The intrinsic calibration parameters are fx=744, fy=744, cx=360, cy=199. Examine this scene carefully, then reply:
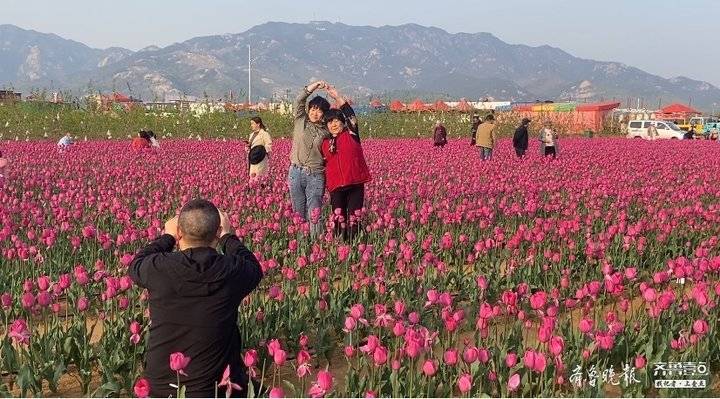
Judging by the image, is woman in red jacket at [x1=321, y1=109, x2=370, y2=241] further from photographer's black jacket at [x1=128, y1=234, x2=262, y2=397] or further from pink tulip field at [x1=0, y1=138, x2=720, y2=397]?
photographer's black jacket at [x1=128, y1=234, x2=262, y2=397]

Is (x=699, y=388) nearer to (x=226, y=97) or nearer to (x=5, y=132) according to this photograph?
(x=5, y=132)

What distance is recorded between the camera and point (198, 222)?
11.4ft

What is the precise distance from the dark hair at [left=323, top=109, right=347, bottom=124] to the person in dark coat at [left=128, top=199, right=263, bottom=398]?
14.4 ft

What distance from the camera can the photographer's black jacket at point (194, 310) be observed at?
346cm

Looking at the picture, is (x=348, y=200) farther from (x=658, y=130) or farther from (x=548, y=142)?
(x=658, y=130)

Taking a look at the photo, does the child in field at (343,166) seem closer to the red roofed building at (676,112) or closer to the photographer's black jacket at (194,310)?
the photographer's black jacket at (194,310)

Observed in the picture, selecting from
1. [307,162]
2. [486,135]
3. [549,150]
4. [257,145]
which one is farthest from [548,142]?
[307,162]

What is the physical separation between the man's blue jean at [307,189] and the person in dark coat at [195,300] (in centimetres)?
455

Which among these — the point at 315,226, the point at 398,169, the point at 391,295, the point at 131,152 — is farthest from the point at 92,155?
the point at 391,295

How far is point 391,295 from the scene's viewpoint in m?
6.14

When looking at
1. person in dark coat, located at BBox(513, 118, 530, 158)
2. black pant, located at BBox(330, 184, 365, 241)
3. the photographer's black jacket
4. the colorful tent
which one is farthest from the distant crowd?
the colorful tent

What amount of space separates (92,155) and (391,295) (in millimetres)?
Result: 15119

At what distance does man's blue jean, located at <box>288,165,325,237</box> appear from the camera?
8.33 meters

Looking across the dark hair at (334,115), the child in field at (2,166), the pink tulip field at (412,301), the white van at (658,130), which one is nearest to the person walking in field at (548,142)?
the pink tulip field at (412,301)
